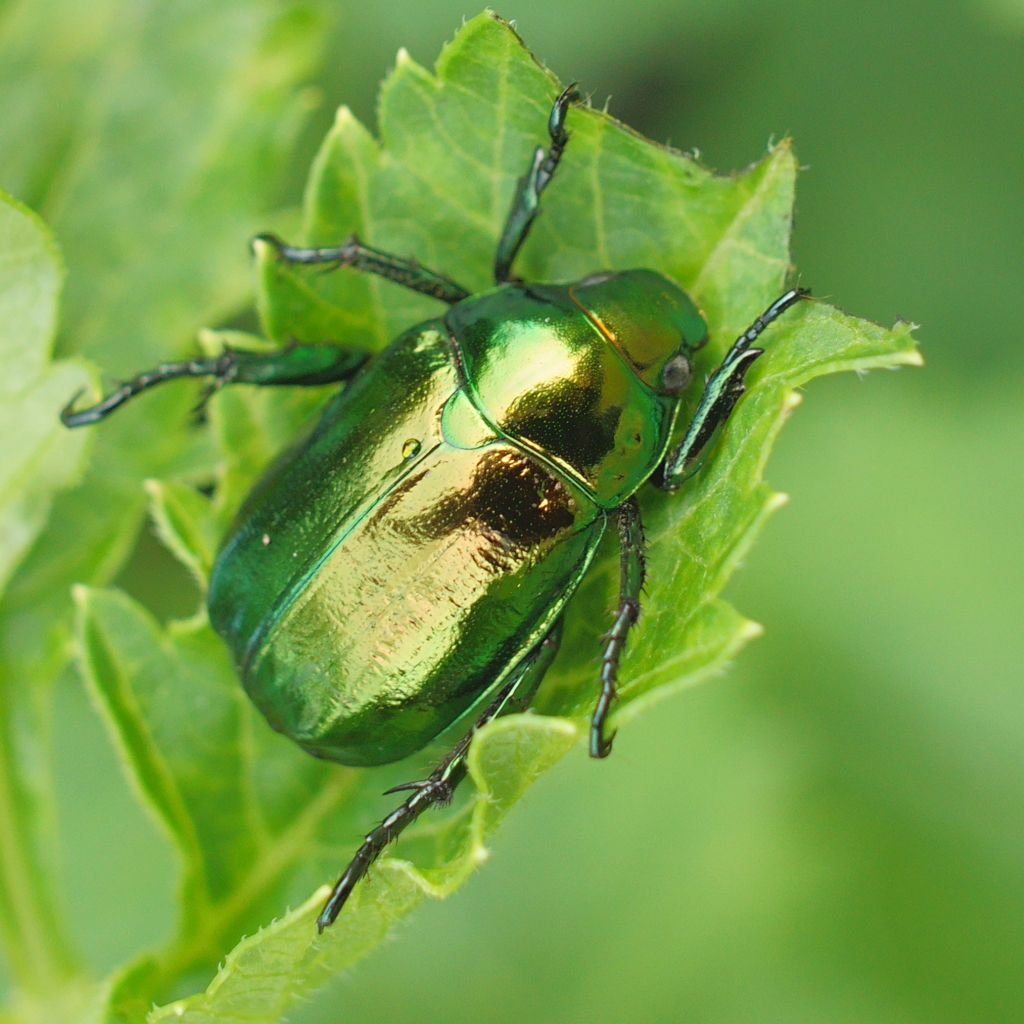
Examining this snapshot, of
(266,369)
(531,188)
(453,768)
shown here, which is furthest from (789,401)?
(266,369)

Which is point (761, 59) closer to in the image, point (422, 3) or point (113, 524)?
point (422, 3)

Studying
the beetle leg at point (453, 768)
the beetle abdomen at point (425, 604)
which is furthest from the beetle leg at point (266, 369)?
the beetle leg at point (453, 768)

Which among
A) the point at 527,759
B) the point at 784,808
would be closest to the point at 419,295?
the point at 527,759

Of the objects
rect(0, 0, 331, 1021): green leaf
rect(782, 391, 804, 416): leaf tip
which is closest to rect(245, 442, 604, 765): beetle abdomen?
rect(782, 391, 804, 416): leaf tip

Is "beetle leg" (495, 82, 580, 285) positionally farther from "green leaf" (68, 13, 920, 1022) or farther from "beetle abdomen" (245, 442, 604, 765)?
"beetle abdomen" (245, 442, 604, 765)

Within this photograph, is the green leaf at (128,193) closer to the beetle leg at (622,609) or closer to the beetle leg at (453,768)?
the beetle leg at (453,768)

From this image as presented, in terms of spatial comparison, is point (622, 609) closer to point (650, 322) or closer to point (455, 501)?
point (455, 501)

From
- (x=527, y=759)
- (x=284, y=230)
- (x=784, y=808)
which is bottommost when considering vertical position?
(x=784, y=808)
